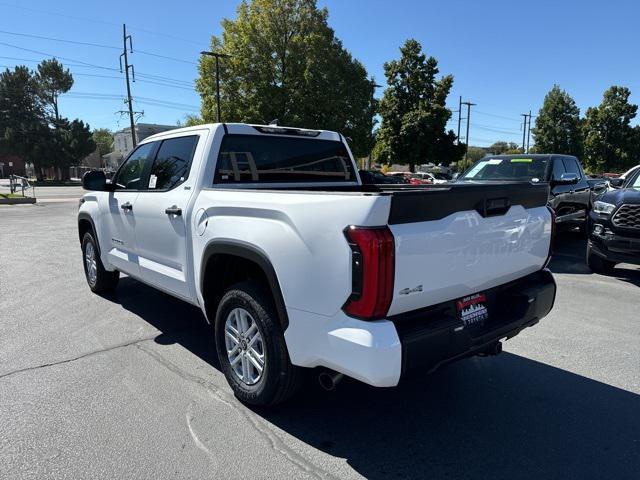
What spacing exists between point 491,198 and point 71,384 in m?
3.28

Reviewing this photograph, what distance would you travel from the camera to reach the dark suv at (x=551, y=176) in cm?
892

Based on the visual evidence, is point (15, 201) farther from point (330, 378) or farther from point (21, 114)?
point (21, 114)

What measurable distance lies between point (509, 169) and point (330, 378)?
7.87 metres

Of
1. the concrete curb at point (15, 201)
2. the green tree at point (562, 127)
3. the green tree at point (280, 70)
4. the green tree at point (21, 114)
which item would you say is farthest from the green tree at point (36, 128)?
the green tree at point (562, 127)

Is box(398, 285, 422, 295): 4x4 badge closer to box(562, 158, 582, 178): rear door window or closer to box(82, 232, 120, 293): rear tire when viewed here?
box(82, 232, 120, 293): rear tire

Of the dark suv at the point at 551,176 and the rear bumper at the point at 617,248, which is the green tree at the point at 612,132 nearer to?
the dark suv at the point at 551,176

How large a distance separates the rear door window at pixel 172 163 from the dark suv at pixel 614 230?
6075 millimetres

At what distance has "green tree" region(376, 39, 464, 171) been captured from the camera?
1543 inches

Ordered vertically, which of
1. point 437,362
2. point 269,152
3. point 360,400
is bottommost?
point 360,400

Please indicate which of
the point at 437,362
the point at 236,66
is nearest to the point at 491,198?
the point at 437,362

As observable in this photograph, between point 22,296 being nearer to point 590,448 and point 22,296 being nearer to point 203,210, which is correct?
point 203,210

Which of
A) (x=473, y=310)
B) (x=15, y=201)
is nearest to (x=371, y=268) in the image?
(x=473, y=310)

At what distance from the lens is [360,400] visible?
11.1 feet

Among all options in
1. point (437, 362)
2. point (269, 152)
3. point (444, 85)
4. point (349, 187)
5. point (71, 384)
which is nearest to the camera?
point (437, 362)
